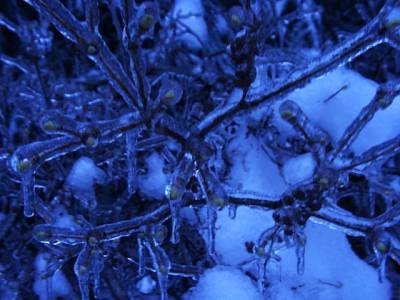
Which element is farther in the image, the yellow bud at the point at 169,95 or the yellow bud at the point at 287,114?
the yellow bud at the point at 287,114

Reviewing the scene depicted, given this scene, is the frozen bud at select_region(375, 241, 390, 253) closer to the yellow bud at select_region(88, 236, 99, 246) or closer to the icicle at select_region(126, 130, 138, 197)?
the icicle at select_region(126, 130, 138, 197)

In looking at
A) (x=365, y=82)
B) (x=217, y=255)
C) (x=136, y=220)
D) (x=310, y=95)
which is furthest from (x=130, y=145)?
(x=365, y=82)

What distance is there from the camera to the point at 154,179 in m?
2.10

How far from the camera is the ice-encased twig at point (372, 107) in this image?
1.29 m

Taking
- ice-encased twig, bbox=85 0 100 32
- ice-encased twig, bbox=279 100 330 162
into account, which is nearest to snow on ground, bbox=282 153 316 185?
ice-encased twig, bbox=279 100 330 162

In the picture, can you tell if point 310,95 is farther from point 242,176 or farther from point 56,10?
point 56,10

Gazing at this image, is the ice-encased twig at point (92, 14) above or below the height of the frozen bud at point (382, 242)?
above

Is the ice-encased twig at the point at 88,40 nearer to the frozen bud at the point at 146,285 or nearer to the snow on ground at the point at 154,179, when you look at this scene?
the snow on ground at the point at 154,179

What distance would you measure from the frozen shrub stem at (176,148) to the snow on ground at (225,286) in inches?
3.7

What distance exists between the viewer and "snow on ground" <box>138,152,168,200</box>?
2078 mm

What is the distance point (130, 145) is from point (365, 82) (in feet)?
3.98

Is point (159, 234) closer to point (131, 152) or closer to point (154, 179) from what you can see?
point (131, 152)

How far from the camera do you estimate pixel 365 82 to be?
1924 millimetres

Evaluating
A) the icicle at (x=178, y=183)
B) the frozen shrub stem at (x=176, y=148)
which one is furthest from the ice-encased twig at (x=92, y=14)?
the icicle at (x=178, y=183)
